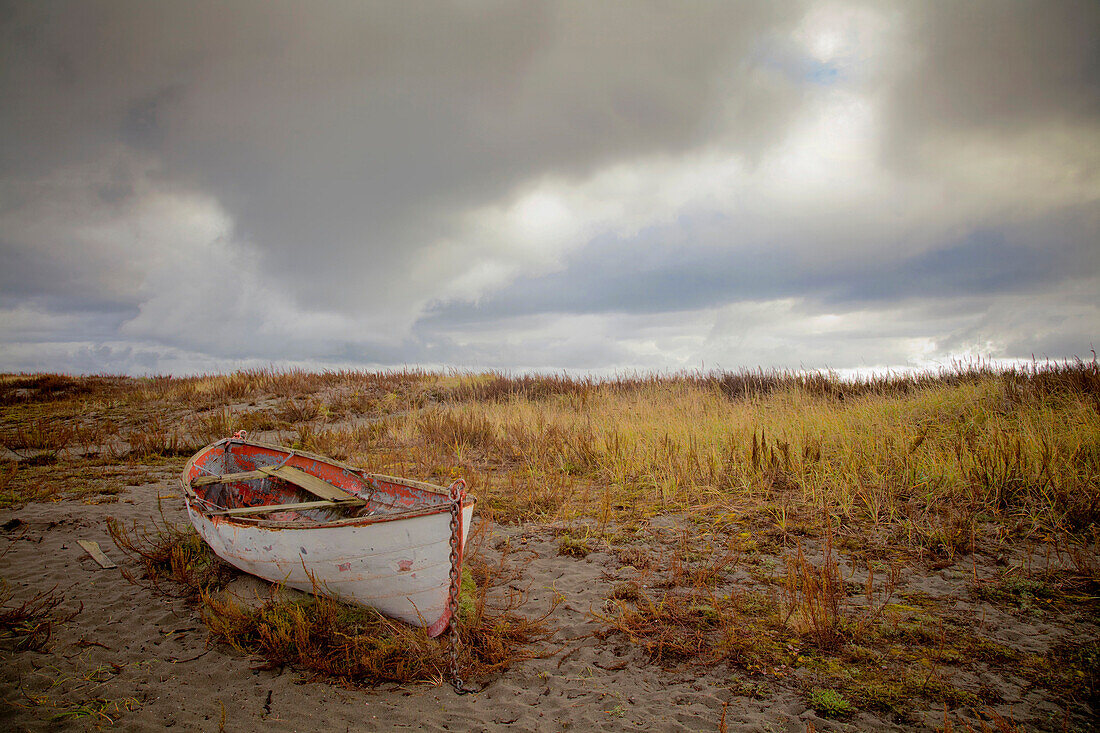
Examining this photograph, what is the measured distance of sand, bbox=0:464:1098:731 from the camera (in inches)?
128

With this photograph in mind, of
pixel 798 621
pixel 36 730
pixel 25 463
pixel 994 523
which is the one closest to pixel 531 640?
pixel 798 621

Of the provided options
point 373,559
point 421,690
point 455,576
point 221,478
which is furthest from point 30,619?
point 455,576

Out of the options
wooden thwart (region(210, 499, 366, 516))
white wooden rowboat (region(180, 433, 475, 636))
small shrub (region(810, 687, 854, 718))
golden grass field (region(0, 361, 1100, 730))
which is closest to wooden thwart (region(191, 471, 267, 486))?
white wooden rowboat (region(180, 433, 475, 636))

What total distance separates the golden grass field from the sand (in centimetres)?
4

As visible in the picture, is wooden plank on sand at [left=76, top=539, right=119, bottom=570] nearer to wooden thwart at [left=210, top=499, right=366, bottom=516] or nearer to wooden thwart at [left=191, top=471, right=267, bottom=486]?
wooden thwart at [left=191, top=471, right=267, bottom=486]

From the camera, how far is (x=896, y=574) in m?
4.77

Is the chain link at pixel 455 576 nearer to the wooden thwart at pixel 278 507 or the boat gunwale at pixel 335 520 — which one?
the boat gunwale at pixel 335 520

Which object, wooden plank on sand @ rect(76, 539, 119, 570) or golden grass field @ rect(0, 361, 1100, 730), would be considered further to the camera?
wooden plank on sand @ rect(76, 539, 119, 570)

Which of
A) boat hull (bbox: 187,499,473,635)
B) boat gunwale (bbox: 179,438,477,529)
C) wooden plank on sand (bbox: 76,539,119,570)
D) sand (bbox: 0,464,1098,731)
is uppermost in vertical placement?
A: boat gunwale (bbox: 179,438,477,529)

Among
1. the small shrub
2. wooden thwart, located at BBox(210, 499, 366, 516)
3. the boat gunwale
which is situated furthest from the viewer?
wooden thwart, located at BBox(210, 499, 366, 516)

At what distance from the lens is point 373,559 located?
3.73 m

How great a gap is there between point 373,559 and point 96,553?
4.28 metres

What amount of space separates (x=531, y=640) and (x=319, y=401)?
1588 centimetres

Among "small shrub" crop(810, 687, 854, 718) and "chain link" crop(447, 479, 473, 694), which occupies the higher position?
"chain link" crop(447, 479, 473, 694)
